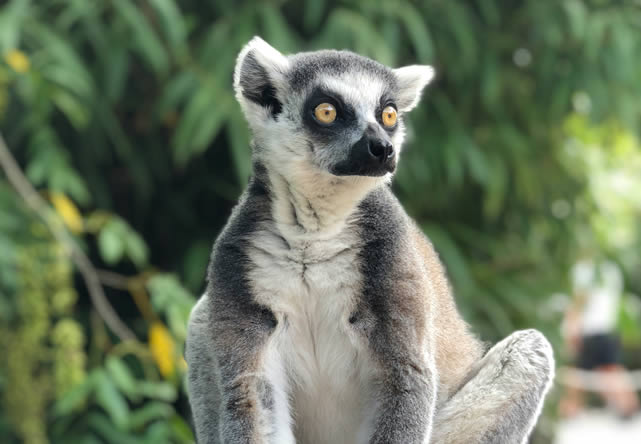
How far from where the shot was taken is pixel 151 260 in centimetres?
688

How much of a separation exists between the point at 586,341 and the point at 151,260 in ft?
20.8

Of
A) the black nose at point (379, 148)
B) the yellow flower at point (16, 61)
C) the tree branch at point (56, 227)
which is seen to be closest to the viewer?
the black nose at point (379, 148)

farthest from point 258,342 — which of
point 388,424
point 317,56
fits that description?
point 317,56

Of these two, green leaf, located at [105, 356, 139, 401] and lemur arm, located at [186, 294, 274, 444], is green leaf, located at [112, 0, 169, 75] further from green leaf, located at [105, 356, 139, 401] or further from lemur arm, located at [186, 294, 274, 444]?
lemur arm, located at [186, 294, 274, 444]

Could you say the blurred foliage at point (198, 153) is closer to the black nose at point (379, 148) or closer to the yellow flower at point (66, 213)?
the yellow flower at point (66, 213)

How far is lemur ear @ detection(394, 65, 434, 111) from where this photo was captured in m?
3.28

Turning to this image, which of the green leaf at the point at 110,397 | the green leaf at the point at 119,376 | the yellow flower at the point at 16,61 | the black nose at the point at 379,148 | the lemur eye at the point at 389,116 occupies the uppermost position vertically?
the lemur eye at the point at 389,116

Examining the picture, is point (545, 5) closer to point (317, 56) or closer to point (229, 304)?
point (317, 56)

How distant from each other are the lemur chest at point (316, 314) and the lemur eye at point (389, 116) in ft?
1.33

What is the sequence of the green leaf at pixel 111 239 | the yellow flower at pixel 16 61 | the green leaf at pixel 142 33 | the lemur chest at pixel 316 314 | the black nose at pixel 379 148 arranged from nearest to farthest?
the black nose at pixel 379 148, the lemur chest at pixel 316 314, the green leaf at pixel 111 239, the yellow flower at pixel 16 61, the green leaf at pixel 142 33

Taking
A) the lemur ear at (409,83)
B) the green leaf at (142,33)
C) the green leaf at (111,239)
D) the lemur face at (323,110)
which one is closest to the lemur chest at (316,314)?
the lemur face at (323,110)

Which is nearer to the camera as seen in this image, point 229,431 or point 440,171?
point 229,431

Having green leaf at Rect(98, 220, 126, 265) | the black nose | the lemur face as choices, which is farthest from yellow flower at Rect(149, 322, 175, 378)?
the black nose

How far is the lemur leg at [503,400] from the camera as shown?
10.5 feet
